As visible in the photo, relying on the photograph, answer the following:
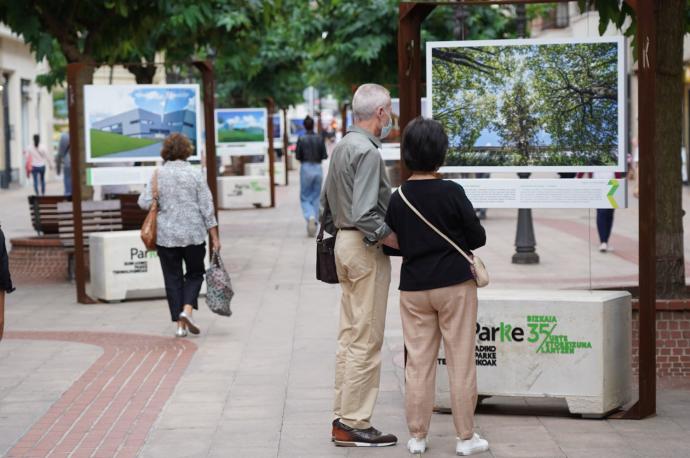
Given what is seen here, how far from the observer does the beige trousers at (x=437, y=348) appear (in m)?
6.32

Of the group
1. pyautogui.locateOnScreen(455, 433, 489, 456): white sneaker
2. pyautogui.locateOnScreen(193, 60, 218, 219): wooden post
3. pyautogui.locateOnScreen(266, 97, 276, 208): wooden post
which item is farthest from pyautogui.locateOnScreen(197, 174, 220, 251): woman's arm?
pyautogui.locateOnScreen(266, 97, 276, 208): wooden post

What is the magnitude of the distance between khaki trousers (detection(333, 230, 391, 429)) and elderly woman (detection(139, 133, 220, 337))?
3.99 m

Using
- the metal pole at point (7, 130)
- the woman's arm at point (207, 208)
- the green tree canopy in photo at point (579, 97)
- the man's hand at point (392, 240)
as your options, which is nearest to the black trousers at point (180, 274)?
the woman's arm at point (207, 208)

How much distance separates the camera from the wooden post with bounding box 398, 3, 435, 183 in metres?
7.79

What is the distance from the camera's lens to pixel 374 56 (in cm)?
2670

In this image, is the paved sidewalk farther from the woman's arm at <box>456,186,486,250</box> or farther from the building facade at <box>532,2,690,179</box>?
the building facade at <box>532,2,690,179</box>

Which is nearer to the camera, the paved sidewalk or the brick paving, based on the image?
the paved sidewalk

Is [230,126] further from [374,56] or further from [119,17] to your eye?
[119,17]

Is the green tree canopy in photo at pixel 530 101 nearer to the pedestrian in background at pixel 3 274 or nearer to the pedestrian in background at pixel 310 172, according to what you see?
the pedestrian in background at pixel 3 274

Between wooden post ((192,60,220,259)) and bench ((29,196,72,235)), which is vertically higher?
wooden post ((192,60,220,259))

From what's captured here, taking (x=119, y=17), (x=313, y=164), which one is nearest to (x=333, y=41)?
(x=313, y=164)

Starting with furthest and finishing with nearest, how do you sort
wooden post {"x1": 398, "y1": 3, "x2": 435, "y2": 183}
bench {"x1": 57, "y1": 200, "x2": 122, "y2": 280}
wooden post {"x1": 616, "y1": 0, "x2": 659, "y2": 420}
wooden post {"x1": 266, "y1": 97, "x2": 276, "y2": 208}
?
wooden post {"x1": 266, "y1": 97, "x2": 276, "y2": 208} → bench {"x1": 57, "y1": 200, "x2": 122, "y2": 280} → wooden post {"x1": 398, "y1": 3, "x2": 435, "y2": 183} → wooden post {"x1": 616, "y1": 0, "x2": 659, "y2": 420}

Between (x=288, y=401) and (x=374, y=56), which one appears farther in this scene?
(x=374, y=56)

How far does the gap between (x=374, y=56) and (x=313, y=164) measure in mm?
6440
